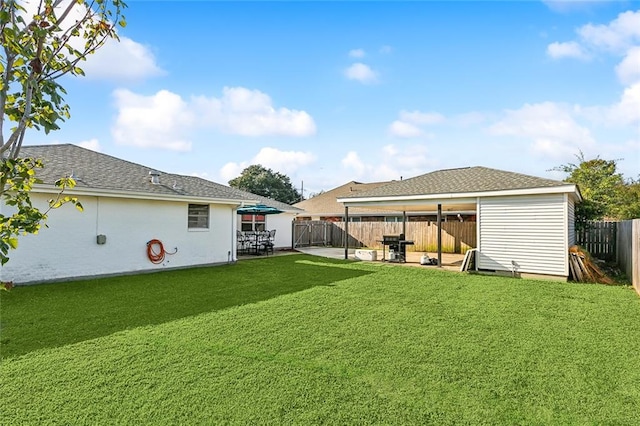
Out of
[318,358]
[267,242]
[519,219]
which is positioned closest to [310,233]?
[267,242]

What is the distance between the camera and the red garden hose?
35.0 feet

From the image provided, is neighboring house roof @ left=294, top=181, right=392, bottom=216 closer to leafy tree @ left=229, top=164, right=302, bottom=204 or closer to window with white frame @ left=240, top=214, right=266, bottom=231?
window with white frame @ left=240, top=214, right=266, bottom=231

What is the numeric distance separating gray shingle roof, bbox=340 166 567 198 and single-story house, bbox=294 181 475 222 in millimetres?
7812

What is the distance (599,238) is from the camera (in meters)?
13.1

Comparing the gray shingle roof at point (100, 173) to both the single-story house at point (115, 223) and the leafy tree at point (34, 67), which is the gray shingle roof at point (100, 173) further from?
the leafy tree at point (34, 67)

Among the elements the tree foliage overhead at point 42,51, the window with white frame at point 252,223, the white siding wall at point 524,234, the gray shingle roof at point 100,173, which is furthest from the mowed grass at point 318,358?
the window with white frame at point 252,223

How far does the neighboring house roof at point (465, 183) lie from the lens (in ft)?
33.9

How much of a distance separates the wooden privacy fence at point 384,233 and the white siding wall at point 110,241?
28.8 feet

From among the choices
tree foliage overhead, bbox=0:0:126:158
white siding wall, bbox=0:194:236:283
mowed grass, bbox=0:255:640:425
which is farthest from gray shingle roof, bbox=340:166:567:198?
tree foliage overhead, bbox=0:0:126:158

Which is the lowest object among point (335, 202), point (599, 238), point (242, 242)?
point (242, 242)

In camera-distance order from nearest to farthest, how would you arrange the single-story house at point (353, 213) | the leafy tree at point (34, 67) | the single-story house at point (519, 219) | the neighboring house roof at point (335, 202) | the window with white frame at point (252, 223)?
the leafy tree at point (34, 67)
the single-story house at point (519, 219)
the window with white frame at point (252, 223)
the single-story house at point (353, 213)
the neighboring house roof at point (335, 202)

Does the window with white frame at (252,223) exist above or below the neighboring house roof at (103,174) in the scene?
below

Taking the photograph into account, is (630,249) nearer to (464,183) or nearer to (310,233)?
(464,183)

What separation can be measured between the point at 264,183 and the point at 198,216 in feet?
104
